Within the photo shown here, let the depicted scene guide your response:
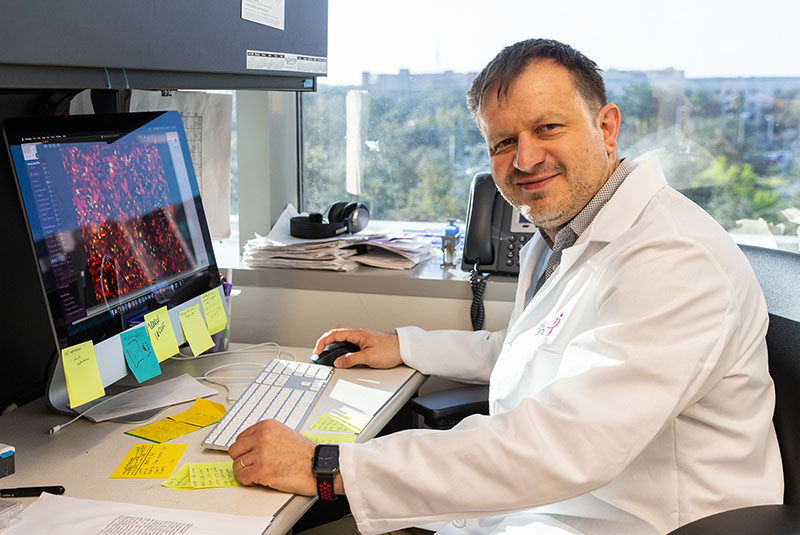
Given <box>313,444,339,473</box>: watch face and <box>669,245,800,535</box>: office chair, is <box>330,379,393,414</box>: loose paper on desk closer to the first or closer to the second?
<box>313,444,339,473</box>: watch face

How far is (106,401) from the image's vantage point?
1382 millimetres

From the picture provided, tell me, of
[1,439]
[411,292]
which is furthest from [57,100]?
[411,292]

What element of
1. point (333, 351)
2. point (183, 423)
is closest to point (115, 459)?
point (183, 423)

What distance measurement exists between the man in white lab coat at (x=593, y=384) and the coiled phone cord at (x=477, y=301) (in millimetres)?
590

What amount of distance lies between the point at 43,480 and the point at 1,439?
0.19m

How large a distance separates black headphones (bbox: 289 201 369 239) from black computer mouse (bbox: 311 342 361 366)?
0.54m

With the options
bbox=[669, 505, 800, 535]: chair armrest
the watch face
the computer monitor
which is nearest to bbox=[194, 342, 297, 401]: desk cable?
the computer monitor

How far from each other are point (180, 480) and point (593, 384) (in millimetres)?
592

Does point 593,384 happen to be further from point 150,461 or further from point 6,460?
point 6,460

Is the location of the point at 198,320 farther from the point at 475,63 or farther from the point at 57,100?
the point at 475,63

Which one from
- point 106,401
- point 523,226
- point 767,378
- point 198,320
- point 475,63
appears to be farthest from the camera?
point 475,63

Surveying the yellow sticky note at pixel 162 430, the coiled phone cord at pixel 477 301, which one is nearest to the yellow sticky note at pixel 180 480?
the yellow sticky note at pixel 162 430

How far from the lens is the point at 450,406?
1571 millimetres

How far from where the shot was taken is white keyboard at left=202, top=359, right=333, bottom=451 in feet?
4.11
